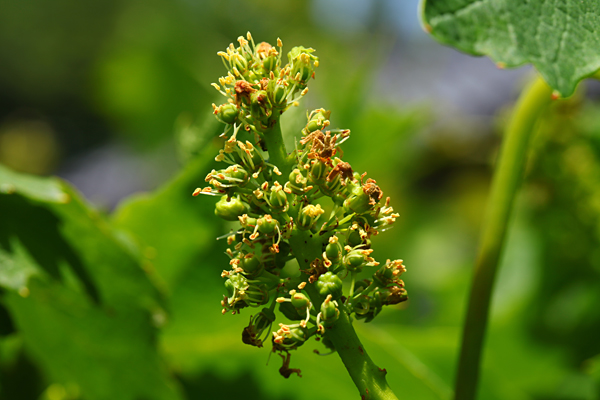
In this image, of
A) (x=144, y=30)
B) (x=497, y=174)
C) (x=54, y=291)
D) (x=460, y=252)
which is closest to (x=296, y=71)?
(x=497, y=174)

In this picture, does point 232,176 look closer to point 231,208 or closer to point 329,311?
point 231,208

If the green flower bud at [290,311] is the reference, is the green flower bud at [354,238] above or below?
above

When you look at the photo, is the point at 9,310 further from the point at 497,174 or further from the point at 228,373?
the point at 497,174

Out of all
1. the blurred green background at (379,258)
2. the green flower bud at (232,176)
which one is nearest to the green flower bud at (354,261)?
the green flower bud at (232,176)

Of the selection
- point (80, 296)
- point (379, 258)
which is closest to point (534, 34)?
point (80, 296)

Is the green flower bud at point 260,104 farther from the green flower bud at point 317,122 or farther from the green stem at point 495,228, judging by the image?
the green stem at point 495,228

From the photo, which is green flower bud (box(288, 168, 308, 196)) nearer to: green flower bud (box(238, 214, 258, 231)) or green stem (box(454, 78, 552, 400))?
green flower bud (box(238, 214, 258, 231))

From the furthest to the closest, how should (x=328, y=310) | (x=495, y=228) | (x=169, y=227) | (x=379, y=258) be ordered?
1. (x=379, y=258)
2. (x=169, y=227)
3. (x=495, y=228)
4. (x=328, y=310)

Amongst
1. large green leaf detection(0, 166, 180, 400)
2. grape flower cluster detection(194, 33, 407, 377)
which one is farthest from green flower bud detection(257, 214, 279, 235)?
large green leaf detection(0, 166, 180, 400)
